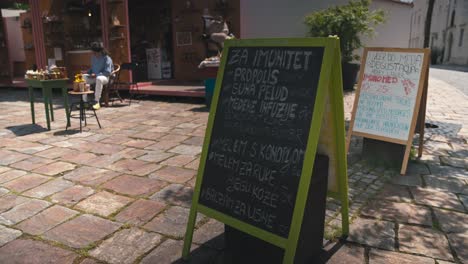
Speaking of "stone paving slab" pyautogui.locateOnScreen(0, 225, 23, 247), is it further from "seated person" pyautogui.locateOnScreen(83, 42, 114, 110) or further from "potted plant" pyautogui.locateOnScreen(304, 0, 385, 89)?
"potted plant" pyautogui.locateOnScreen(304, 0, 385, 89)

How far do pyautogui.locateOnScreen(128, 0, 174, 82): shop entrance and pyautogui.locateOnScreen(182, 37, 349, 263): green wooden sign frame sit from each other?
369 inches

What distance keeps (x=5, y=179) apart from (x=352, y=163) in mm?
3739

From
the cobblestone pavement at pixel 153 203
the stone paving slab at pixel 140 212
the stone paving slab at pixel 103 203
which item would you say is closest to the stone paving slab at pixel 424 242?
the cobblestone pavement at pixel 153 203

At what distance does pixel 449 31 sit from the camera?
95.5 feet

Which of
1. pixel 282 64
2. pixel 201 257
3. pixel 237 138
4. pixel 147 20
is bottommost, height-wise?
pixel 201 257

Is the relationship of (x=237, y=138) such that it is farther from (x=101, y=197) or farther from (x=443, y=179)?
(x=443, y=179)

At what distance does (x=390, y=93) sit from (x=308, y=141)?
247 cm

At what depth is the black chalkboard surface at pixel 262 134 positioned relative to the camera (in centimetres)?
203

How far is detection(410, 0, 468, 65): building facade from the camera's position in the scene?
87.0 feet

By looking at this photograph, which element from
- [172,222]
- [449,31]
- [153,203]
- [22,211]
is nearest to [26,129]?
[22,211]

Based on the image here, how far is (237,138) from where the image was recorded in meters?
2.27

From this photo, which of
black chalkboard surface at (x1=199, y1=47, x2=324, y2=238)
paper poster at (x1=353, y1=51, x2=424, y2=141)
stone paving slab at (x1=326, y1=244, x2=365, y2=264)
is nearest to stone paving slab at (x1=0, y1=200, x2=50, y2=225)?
black chalkboard surface at (x1=199, y1=47, x2=324, y2=238)

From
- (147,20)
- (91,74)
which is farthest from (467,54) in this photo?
(91,74)

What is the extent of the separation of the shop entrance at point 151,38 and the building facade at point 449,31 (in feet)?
66.8
